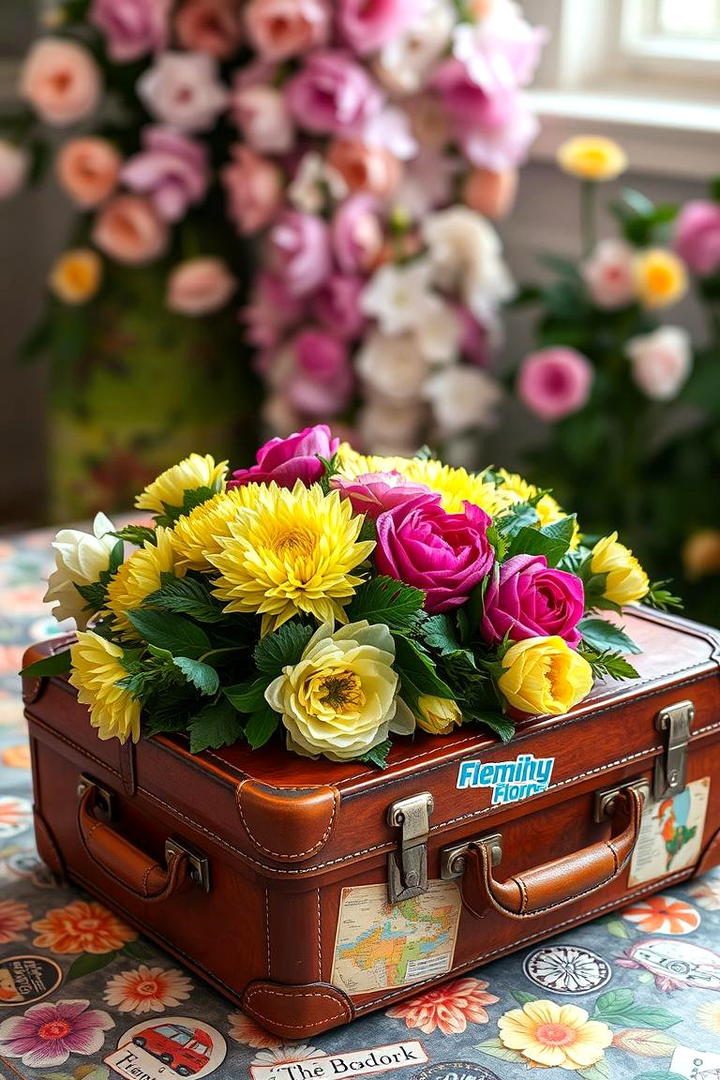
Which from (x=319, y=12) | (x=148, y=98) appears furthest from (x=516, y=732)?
(x=148, y=98)

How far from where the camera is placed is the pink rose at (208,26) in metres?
2.46

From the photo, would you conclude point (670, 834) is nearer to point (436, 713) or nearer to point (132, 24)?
point (436, 713)

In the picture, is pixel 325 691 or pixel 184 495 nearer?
pixel 325 691

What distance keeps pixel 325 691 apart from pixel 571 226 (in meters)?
1.84

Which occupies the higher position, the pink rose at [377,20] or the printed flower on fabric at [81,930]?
the pink rose at [377,20]

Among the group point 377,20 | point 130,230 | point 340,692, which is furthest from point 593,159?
point 340,692

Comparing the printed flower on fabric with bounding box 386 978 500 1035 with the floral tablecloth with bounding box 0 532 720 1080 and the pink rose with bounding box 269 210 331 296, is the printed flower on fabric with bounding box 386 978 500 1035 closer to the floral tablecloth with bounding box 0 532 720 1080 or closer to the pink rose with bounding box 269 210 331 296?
the floral tablecloth with bounding box 0 532 720 1080

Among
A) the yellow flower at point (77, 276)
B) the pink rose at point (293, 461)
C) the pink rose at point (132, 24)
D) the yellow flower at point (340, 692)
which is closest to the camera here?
the yellow flower at point (340, 692)

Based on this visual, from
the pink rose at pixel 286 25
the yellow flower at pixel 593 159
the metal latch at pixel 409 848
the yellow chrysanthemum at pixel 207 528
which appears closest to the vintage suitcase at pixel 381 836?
the metal latch at pixel 409 848

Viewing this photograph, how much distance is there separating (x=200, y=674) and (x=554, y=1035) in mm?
340

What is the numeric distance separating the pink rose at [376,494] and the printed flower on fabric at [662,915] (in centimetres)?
38

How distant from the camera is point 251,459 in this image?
298cm

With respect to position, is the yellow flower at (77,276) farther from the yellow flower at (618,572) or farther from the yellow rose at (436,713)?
the yellow rose at (436,713)

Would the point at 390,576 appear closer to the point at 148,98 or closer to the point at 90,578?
the point at 90,578
